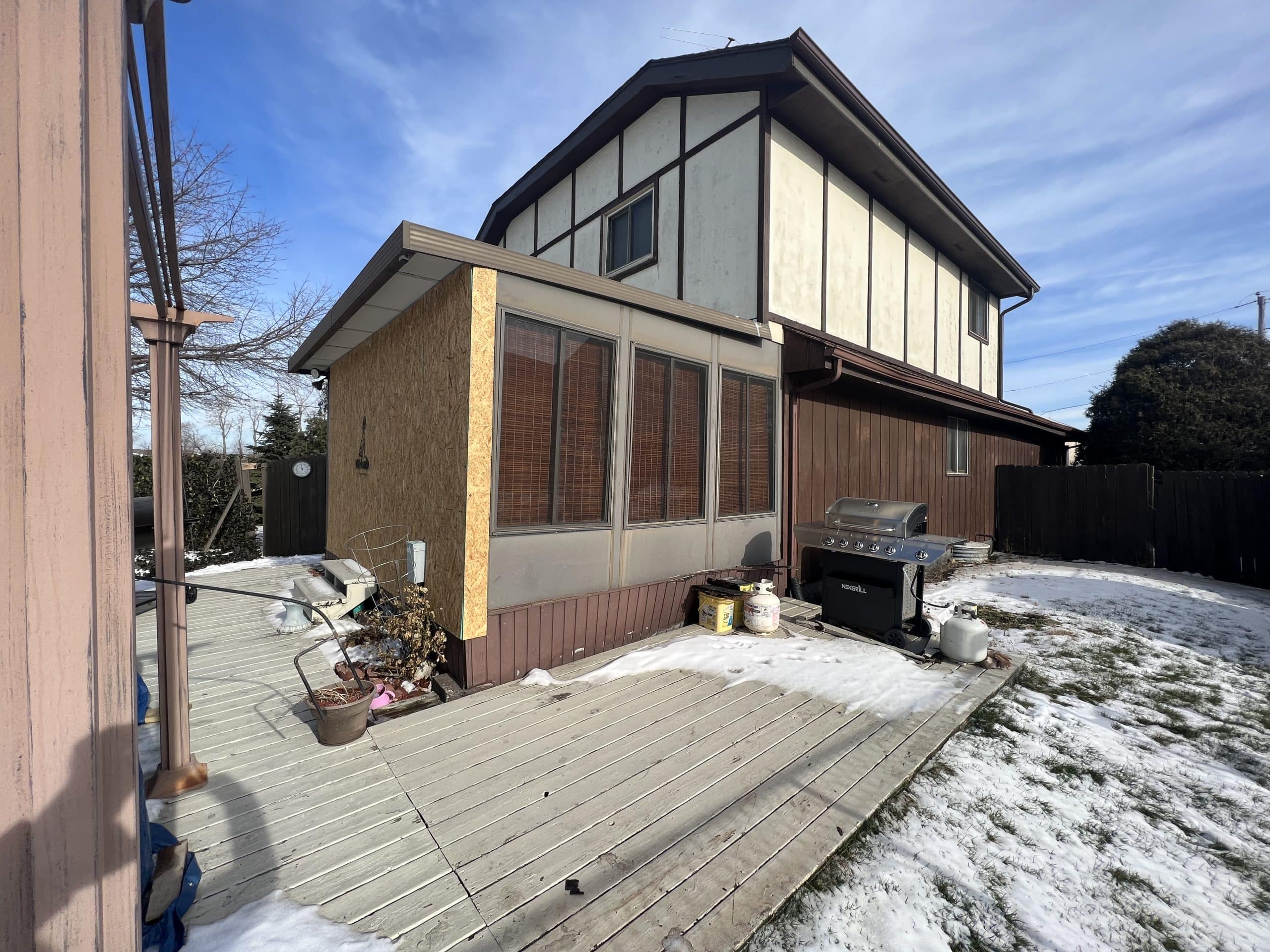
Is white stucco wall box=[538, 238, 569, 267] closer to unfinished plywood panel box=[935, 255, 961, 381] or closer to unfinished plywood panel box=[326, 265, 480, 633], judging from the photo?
unfinished plywood panel box=[326, 265, 480, 633]

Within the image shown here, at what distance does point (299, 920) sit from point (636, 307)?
4255 millimetres

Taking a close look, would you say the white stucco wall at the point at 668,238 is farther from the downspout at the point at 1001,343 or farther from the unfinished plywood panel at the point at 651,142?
the downspout at the point at 1001,343

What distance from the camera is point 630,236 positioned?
7.85m

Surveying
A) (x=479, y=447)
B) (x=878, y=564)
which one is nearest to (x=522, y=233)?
(x=479, y=447)

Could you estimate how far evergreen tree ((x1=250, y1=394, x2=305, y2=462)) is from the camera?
15875 millimetres

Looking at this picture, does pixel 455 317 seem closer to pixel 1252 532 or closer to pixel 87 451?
pixel 87 451

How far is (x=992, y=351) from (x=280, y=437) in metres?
20.4

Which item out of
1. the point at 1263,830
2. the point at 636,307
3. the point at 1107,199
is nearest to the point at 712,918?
the point at 1263,830

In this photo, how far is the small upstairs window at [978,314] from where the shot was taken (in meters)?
10.9

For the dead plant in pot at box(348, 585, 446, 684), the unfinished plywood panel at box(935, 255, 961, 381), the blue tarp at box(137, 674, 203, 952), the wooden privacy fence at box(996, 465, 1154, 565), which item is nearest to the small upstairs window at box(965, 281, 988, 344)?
the unfinished plywood panel at box(935, 255, 961, 381)

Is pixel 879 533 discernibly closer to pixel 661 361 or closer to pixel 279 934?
pixel 661 361

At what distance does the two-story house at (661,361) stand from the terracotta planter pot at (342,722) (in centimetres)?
72

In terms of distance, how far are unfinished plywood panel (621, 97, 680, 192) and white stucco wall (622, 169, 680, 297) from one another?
0.34 meters

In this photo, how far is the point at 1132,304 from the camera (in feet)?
65.3
